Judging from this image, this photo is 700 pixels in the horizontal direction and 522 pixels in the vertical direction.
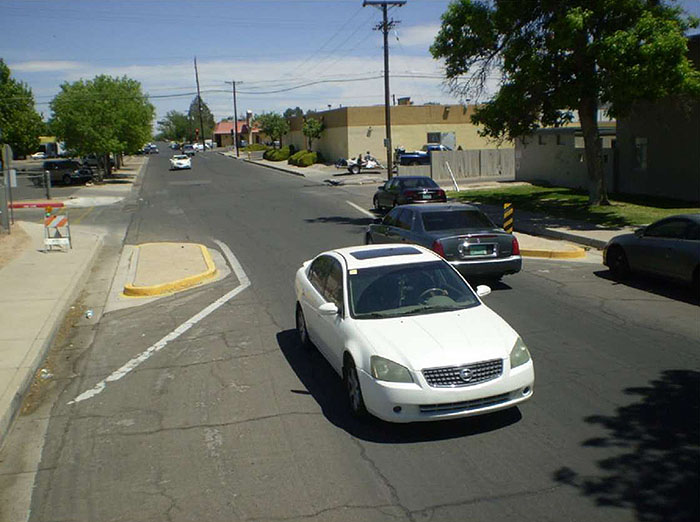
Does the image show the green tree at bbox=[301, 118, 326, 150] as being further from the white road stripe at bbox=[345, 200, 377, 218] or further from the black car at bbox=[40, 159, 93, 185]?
the white road stripe at bbox=[345, 200, 377, 218]

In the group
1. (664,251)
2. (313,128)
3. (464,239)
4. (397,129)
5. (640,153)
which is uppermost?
(313,128)

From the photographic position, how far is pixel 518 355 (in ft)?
22.0

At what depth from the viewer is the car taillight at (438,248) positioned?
12117 mm

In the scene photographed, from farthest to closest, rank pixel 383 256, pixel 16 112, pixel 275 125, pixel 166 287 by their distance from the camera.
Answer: pixel 275 125, pixel 16 112, pixel 166 287, pixel 383 256

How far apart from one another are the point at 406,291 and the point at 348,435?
185 centimetres

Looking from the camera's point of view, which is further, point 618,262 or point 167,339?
point 618,262

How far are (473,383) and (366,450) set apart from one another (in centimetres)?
111

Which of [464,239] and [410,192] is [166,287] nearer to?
[464,239]

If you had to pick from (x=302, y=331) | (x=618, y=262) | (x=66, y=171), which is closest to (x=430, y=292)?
(x=302, y=331)

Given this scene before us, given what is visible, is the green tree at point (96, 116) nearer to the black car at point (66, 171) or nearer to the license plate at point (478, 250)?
the black car at point (66, 171)

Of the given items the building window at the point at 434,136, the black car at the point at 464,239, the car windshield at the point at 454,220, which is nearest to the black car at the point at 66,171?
the building window at the point at 434,136

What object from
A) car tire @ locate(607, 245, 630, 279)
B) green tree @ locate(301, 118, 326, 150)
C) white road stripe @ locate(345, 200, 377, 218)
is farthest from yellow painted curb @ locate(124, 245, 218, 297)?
green tree @ locate(301, 118, 326, 150)

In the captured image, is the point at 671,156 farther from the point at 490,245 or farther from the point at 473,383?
the point at 473,383

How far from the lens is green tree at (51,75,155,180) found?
46.1 m
